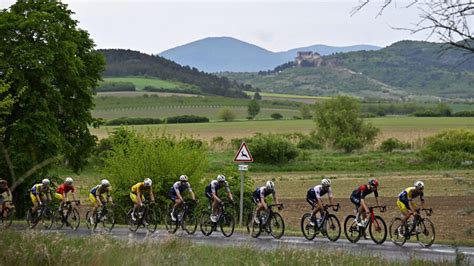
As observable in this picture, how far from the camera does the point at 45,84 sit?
34.4 m

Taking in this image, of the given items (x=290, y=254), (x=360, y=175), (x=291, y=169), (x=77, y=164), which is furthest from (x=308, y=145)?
(x=290, y=254)

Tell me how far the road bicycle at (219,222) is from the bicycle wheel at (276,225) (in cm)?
133

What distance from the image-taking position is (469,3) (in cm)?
866

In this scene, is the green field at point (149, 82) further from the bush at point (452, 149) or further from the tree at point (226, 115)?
the bush at point (452, 149)

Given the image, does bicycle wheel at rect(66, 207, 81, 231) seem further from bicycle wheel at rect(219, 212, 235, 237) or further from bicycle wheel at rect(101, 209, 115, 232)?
bicycle wheel at rect(219, 212, 235, 237)

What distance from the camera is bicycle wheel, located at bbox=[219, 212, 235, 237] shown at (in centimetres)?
2439

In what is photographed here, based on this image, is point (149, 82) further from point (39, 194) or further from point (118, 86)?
point (39, 194)

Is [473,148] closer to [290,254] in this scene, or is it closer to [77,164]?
[77,164]

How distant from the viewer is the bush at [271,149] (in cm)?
6650

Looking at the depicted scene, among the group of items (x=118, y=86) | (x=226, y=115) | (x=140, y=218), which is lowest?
(x=140, y=218)

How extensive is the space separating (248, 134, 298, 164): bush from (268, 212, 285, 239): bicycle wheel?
41949 mm

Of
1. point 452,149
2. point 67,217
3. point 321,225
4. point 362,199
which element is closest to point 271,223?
point 321,225

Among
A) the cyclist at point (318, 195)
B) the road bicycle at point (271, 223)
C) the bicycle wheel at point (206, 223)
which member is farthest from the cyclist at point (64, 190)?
the cyclist at point (318, 195)

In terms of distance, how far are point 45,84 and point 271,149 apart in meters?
35.3
